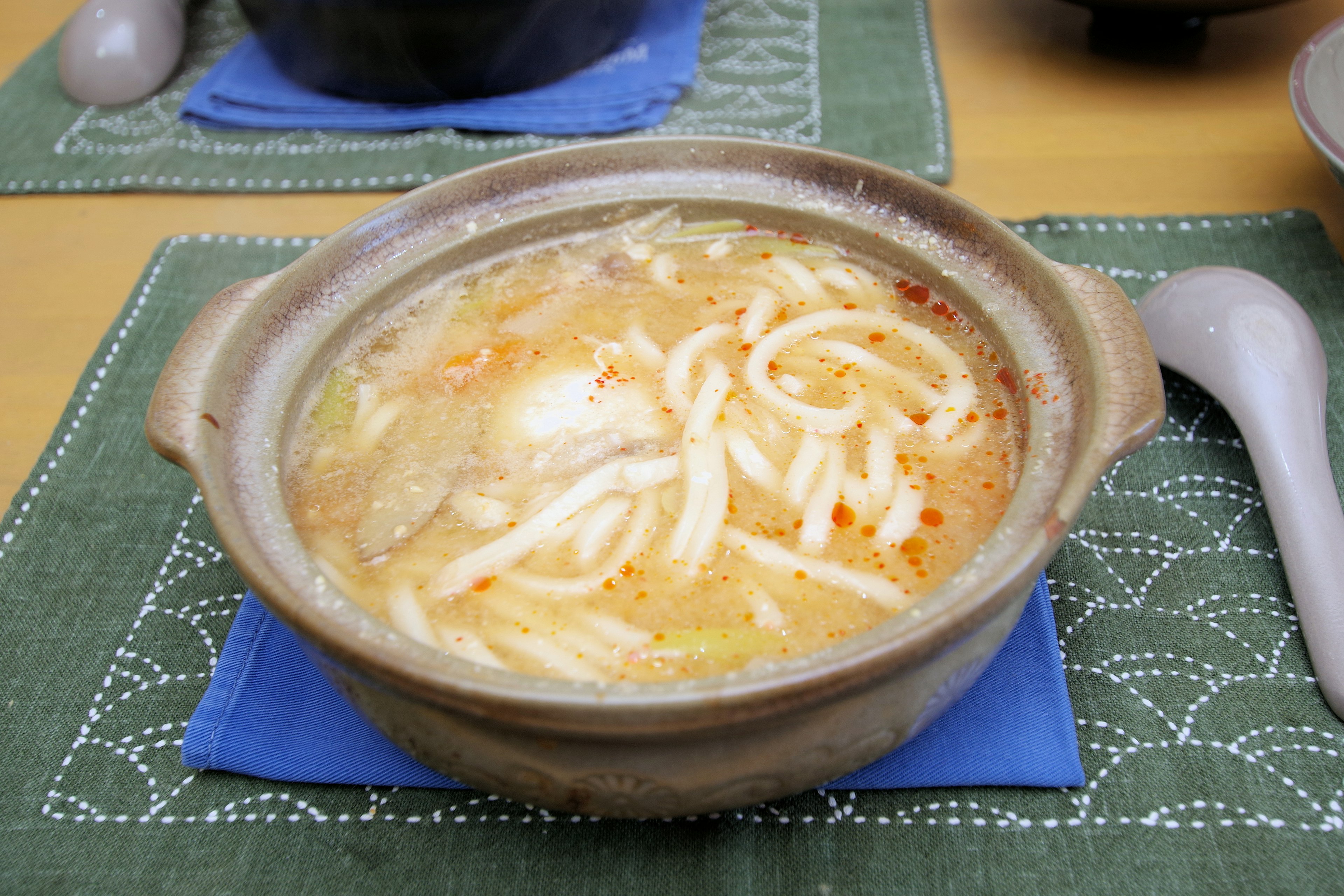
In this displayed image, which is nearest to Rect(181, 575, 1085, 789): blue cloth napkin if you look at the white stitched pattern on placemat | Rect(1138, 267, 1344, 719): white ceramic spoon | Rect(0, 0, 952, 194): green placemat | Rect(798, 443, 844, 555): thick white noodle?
the white stitched pattern on placemat

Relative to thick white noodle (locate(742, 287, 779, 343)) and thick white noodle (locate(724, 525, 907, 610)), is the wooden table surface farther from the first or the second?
thick white noodle (locate(724, 525, 907, 610))

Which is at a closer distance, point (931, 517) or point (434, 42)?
point (931, 517)

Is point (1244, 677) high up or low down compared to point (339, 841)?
down

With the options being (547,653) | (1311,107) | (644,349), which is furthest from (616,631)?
(1311,107)

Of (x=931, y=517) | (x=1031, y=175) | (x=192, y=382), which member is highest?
(x=192, y=382)

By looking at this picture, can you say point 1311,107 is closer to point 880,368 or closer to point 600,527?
point 880,368

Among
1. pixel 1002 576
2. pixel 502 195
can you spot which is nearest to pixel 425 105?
pixel 502 195

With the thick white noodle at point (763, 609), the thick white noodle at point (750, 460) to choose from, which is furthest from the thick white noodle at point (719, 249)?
the thick white noodle at point (763, 609)

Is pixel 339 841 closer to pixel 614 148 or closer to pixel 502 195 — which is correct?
pixel 502 195
